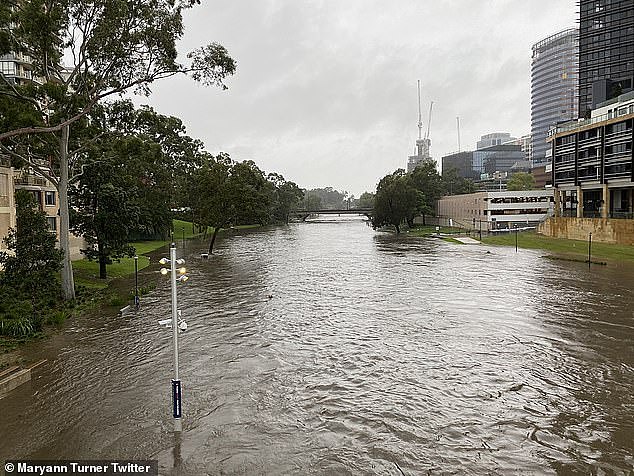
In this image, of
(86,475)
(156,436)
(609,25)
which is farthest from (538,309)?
(609,25)

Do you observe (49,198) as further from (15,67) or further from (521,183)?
(521,183)

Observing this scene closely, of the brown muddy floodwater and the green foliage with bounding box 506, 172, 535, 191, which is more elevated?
the green foliage with bounding box 506, 172, 535, 191

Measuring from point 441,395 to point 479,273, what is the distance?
1241 inches

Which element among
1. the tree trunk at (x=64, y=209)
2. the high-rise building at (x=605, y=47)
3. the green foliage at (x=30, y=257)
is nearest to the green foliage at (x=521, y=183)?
the high-rise building at (x=605, y=47)

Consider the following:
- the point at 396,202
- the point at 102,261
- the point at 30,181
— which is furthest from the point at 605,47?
the point at 30,181

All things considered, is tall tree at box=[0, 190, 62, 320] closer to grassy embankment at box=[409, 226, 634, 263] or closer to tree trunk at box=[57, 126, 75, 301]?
tree trunk at box=[57, 126, 75, 301]

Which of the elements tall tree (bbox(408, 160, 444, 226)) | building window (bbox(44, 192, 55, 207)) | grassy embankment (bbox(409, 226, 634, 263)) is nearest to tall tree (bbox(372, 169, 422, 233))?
grassy embankment (bbox(409, 226, 634, 263))

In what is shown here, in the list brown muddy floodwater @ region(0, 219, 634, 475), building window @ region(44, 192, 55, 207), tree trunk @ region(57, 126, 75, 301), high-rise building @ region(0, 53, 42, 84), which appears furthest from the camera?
high-rise building @ region(0, 53, 42, 84)

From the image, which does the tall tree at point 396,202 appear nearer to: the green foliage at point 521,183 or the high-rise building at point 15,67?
the green foliage at point 521,183

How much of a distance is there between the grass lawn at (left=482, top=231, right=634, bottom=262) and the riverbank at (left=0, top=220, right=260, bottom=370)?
4604 centimetres

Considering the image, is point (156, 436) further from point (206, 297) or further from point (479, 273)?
point (479, 273)

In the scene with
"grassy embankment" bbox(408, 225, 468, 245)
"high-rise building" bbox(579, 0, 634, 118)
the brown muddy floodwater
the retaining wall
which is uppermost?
"high-rise building" bbox(579, 0, 634, 118)

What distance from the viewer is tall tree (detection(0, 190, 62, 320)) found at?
93.9 ft
